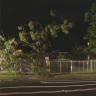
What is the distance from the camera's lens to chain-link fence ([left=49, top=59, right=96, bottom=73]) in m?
18.4

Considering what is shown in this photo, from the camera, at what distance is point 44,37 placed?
17859 millimetres

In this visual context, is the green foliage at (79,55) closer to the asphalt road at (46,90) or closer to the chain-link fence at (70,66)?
the chain-link fence at (70,66)

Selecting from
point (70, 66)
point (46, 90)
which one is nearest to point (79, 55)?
point (70, 66)

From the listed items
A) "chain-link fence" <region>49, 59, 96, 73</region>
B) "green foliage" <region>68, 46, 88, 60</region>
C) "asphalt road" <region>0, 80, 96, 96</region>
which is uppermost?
"green foliage" <region>68, 46, 88, 60</region>

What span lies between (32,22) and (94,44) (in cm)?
814

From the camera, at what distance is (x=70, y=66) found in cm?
1906

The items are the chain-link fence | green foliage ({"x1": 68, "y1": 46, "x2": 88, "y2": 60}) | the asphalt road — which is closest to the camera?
the asphalt road

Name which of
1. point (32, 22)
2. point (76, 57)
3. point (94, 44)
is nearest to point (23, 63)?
point (32, 22)

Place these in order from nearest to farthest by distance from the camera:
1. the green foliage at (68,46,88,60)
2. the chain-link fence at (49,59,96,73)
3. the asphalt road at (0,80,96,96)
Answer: the asphalt road at (0,80,96,96) → the chain-link fence at (49,59,96,73) → the green foliage at (68,46,88,60)

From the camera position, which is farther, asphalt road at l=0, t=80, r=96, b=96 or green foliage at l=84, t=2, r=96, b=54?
A: green foliage at l=84, t=2, r=96, b=54

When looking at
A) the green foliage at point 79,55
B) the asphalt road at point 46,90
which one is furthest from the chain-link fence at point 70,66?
the asphalt road at point 46,90

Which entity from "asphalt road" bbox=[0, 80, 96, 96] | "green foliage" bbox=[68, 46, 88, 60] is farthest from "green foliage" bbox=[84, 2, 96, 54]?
"asphalt road" bbox=[0, 80, 96, 96]

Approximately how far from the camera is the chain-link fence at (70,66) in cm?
1839

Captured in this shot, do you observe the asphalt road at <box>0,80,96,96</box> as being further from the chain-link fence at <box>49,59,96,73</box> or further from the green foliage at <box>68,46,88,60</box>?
the green foliage at <box>68,46,88,60</box>
